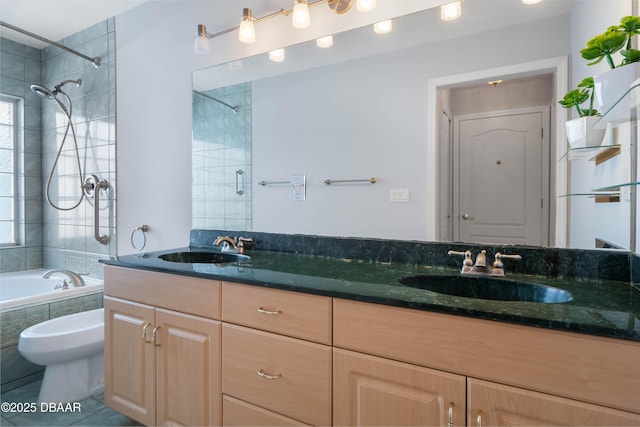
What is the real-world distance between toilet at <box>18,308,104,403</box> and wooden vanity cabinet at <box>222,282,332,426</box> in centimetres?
112

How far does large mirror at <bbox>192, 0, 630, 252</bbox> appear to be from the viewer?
1.29 meters

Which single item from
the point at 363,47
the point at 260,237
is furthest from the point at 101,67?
the point at 363,47

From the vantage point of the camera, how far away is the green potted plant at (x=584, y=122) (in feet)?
3.51

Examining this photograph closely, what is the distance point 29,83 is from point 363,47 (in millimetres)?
3125

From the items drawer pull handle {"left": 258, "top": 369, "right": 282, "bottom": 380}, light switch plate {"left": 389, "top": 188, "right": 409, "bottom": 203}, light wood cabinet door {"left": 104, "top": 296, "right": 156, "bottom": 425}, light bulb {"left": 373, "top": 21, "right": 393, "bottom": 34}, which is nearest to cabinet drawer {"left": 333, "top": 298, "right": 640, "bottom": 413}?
drawer pull handle {"left": 258, "top": 369, "right": 282, "bottom": 380}

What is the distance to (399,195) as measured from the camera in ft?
5.12

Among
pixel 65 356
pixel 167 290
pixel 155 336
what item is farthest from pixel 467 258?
pixel 65 356

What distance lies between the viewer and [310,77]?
69.8 inches

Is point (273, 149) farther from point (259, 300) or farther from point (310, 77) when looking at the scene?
point (259, 300)

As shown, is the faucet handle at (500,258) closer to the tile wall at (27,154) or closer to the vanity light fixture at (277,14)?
the vanity light fixture at (277,14)

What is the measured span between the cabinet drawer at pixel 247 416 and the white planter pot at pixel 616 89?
1258 millimetres

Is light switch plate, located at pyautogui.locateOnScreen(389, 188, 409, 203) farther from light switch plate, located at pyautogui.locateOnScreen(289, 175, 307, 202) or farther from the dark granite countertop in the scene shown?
light switch plate, located at pyautogui.locateOnScreen(289, 175, 307, 202)

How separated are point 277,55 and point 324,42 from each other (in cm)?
29

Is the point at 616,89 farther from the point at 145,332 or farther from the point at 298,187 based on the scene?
the point at 145,332
